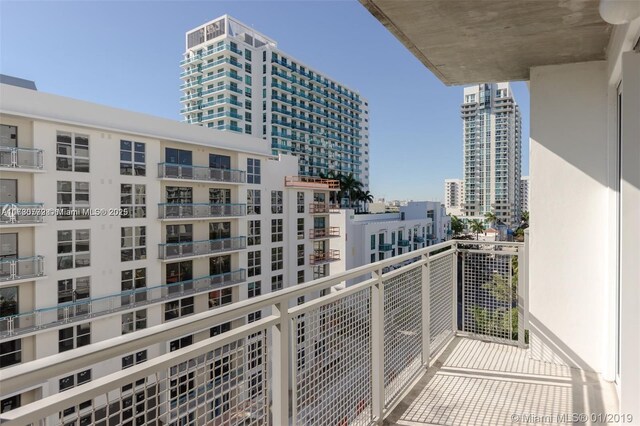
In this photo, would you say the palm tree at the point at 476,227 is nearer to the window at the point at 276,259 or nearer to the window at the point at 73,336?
the window at the point at 276,259

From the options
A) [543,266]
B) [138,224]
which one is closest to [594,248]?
[543,266]

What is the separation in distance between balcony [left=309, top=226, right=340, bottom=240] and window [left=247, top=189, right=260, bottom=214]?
454cm

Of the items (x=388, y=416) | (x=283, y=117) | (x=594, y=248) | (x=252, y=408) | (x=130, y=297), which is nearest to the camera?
(x=252, y=408)

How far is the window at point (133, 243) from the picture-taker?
1595 cm

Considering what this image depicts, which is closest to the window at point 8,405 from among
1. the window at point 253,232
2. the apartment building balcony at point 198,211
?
the apartment building balcony at point 198,211

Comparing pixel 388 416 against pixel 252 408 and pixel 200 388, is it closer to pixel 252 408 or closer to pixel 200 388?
pixel 252 408

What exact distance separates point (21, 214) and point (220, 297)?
392 inches

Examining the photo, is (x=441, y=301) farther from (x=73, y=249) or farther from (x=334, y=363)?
(x=73, y=249)

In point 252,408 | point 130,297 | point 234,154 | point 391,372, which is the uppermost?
point 234,154

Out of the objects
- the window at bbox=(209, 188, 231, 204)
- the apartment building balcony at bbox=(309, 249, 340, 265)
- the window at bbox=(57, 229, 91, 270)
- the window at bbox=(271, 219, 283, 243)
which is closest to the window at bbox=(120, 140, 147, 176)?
the window at bbox=(57, 229, 91, 270)

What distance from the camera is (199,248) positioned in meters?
18.9

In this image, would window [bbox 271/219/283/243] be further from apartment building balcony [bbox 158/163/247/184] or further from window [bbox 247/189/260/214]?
apartment building balcony [bbox 158/163/247/184]

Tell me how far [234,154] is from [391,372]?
19.4 m

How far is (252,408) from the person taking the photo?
1448mm
